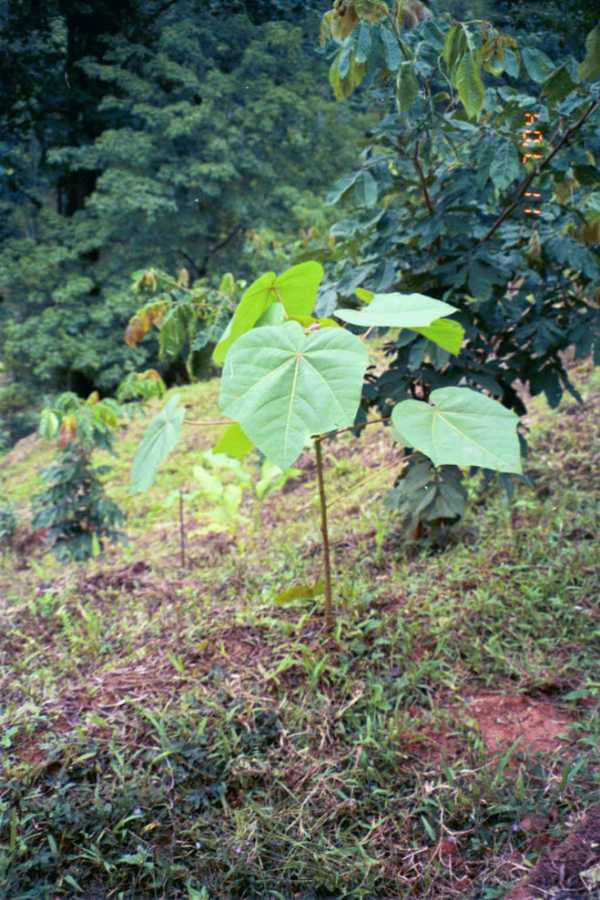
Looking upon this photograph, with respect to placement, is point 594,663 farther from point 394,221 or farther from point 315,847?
point 394,221

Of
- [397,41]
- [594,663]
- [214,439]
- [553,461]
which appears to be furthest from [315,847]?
[214,439]

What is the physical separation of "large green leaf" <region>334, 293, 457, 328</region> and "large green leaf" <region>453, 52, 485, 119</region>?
55cm

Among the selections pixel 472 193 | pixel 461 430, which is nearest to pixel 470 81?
pixel 472 193

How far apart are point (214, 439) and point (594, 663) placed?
142 inches

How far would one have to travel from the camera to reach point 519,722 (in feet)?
4.40

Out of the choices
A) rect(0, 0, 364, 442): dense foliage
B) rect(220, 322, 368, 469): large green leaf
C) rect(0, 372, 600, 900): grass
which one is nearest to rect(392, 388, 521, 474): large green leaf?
rect(220, 322, 368, 469): large green leaf

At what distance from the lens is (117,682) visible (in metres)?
Result: 1.46

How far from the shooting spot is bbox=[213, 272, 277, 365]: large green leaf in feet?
3.67

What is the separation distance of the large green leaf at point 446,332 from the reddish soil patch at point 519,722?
74 cm

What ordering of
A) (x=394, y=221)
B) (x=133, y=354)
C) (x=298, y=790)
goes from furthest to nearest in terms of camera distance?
(x=133, y=354) → (x=394, y=221) → (x=298, y=790)

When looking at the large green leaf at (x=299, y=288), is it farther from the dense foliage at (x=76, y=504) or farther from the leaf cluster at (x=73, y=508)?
the leaf cluster at (x=73, y=508)

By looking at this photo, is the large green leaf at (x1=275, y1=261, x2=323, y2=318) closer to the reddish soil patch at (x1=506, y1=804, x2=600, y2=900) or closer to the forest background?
the forest background

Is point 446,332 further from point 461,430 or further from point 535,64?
point 535,64

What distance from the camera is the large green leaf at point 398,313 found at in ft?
3.01
